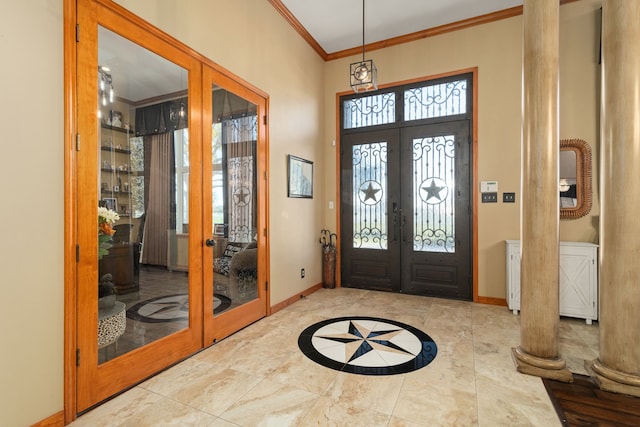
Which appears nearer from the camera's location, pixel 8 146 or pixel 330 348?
pixel 8 146

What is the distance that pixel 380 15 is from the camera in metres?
4.10

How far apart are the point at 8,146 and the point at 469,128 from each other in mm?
4560

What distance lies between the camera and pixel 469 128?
428 cm

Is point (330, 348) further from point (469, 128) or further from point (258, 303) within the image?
point (469, 128)

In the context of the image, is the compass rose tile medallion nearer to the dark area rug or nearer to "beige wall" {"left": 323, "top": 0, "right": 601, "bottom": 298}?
the dark area rug

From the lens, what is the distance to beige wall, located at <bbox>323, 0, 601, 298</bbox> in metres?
3.75

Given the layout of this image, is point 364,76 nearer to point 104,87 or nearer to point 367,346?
point 104,87

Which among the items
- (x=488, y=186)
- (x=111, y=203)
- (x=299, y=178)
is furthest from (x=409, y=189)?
(x=111, y=203)

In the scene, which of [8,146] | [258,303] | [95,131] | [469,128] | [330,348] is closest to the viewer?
[8,146]

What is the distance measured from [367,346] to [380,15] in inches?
157

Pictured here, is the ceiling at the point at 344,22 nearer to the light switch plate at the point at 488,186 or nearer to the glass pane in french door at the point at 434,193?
the glass pane in french door at the point at 434,193

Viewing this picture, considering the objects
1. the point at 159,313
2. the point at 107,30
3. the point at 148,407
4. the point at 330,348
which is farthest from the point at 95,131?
the point at 330,348

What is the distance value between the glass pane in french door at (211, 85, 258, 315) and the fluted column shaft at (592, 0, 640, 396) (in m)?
3.01

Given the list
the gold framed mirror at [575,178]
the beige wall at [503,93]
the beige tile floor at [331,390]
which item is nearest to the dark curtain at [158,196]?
the beige tile floor at [331,390]
